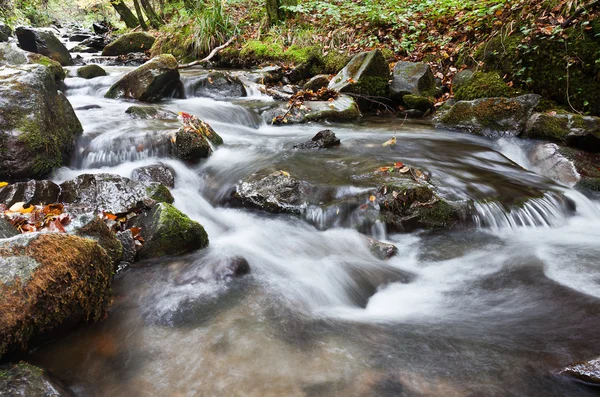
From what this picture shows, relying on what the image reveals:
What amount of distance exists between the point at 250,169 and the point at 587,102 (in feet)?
19.5

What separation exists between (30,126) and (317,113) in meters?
5.08

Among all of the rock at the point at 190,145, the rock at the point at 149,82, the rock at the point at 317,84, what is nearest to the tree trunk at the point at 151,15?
the rock at the point at 149,82

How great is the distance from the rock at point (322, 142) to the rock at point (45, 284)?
13.8 ft

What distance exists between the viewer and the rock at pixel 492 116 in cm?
703

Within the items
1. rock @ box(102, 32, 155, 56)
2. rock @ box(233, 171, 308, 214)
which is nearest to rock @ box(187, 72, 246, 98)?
rock @ box(233, 171, 308, 214)

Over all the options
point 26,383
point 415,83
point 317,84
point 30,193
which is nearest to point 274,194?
point 30,193

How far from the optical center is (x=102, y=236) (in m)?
3.23

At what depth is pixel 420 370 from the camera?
90.9 inches

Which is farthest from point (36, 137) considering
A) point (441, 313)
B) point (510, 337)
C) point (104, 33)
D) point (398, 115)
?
point (104, 33)

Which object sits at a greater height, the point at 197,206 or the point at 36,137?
the point at 36,137

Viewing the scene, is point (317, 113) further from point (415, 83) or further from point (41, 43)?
point (41, 43)

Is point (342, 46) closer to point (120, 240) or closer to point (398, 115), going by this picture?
point (398, 115)

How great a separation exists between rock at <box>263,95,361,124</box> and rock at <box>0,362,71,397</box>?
6640 millimetres

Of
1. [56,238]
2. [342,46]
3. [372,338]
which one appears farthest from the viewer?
[342,46]
